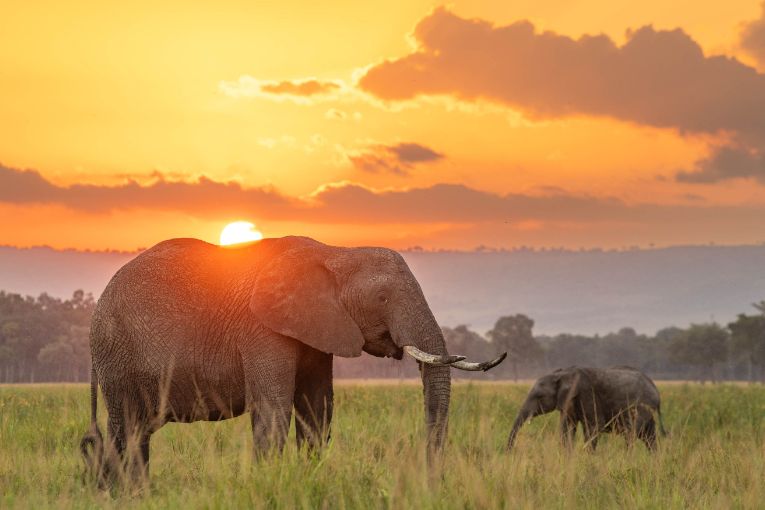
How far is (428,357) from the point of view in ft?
32.3

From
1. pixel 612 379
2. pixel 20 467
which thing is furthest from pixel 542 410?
pixel 20 467

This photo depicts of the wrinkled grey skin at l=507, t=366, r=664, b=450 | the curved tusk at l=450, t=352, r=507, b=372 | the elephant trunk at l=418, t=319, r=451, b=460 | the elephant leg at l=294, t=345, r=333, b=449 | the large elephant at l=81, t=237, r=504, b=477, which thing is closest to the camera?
the curved tusk at l=450, t=352, r=507, b=372

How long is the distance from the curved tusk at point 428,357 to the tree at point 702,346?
14978cm

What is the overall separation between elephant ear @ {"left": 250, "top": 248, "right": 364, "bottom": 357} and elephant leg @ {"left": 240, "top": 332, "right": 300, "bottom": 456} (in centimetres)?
18

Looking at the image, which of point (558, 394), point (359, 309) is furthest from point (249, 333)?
point (558, 394)

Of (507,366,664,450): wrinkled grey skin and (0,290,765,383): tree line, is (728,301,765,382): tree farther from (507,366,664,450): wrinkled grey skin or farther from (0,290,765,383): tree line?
(507,366,664,450): wrinkled grey skin

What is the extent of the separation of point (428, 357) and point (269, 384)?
158 centimetres

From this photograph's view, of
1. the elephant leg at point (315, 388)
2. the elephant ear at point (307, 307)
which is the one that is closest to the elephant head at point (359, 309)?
the elephant ear at point (307, 307)

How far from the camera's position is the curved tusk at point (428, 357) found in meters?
9.66

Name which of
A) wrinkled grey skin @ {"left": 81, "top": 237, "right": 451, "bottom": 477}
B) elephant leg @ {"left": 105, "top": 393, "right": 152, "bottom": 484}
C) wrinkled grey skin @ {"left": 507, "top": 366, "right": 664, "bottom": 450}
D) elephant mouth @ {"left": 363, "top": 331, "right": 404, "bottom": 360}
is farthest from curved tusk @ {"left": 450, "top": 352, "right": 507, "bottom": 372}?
wrinkled grey skin @ {"left": 507, "top": 366, "right": 664, "bottom": 450}

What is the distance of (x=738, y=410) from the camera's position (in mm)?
24094

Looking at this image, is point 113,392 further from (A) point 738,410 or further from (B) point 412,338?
(A) point 738,410

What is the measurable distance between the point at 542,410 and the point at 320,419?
778 cm

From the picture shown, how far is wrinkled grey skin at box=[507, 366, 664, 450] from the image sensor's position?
1786 cm
